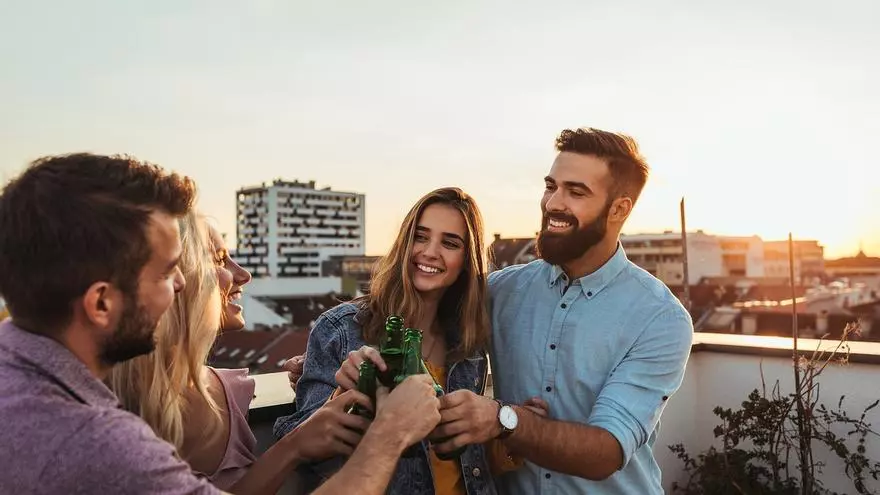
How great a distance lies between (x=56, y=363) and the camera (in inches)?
37.7

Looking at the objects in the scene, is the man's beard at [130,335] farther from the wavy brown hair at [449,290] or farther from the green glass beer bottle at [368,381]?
the wavy brown hair at [449,290]

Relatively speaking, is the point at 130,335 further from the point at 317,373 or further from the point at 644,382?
the point at 644,382

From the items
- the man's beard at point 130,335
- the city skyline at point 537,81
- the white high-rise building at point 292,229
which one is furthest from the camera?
the white high-rise building at point 292,229

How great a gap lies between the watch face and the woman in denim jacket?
11.5 inches

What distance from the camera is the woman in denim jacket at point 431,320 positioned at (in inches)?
73.9

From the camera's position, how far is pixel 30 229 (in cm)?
97

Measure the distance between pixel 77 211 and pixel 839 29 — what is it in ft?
54.3

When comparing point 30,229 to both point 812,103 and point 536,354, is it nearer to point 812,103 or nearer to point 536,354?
point 536,354

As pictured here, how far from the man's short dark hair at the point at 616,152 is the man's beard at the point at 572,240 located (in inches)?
5.1

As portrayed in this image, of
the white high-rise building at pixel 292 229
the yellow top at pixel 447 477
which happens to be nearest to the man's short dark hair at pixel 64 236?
the yellow top at pixel 447 477

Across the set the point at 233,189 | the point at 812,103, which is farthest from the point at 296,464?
the point at 233,189

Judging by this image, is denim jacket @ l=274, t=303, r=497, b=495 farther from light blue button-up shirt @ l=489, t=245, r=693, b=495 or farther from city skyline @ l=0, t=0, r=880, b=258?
city skyline @ l=0, t=0, r=880, b=258

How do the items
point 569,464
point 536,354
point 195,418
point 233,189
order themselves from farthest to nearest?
point 233,189 < point 536,354 < point 569,464 < point 195,418

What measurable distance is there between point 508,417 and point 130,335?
2.96 feet
